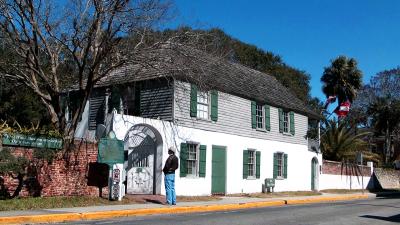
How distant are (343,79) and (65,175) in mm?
35141

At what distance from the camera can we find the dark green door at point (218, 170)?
2434 centimetres

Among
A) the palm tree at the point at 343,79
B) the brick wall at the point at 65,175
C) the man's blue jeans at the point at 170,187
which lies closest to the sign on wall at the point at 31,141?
the brick wall at the point at 65,175

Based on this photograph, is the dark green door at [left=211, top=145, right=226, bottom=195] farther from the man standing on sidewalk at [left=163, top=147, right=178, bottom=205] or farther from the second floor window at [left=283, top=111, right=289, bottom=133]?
the man standing on sidewalk at [left=163, top=147, right=178, bottom=205]

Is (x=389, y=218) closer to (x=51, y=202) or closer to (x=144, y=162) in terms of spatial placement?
(x=51, y=202)

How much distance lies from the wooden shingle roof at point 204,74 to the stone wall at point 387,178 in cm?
1209

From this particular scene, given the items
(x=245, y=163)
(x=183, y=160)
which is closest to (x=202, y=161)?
(x=183, y=160)

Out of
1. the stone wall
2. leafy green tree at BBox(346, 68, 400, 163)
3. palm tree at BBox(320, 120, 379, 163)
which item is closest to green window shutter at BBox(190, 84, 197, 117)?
palm tree at BBox(320, 120, 379, 163)

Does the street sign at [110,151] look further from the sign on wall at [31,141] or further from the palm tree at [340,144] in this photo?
the palm tree at [340,144]

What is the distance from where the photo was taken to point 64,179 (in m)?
17.3

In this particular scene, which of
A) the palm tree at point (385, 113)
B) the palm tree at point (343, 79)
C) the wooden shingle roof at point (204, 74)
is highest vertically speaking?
the palm tree at point (343, 79)

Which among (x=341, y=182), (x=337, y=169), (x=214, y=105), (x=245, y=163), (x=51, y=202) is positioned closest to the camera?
(x=51, y=202)

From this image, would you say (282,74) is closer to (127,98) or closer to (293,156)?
(293,156)

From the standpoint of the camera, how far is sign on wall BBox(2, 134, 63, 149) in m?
15.6

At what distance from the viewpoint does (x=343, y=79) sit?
1870 inches
